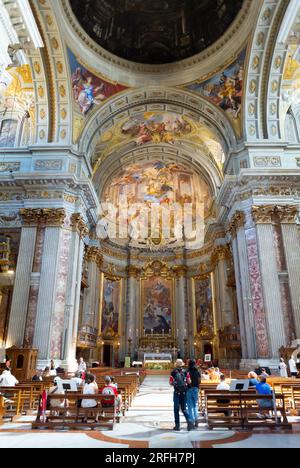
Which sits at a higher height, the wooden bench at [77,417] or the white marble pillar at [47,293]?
the white marble pillar at [47,293]

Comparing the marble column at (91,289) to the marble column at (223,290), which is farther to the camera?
the marble column at (91,289)

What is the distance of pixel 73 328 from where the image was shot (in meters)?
15.9

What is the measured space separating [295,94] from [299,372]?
14.0m

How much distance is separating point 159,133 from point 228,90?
6582mm

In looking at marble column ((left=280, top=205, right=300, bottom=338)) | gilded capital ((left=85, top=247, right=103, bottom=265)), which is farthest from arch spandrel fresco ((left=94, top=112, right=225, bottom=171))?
marble column ((left=280, top=205, right=300, bottom=338))

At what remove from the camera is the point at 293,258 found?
599 inches

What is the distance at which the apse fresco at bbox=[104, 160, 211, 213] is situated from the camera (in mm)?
27484

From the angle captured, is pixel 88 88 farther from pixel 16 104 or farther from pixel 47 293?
pixel 47 293

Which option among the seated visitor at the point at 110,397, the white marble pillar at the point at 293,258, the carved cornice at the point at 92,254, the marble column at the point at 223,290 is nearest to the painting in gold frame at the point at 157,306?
the marble column at the point at 223,290

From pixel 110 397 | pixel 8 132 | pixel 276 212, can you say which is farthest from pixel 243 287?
pixel 8 132

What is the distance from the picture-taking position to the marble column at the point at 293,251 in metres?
14.5

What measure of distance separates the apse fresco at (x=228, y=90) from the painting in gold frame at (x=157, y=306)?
46.0 feet

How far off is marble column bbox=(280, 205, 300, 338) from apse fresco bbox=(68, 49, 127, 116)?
11.5m

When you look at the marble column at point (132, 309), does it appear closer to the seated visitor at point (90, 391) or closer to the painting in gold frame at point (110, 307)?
the painting in gold frame at point (110, 307)
